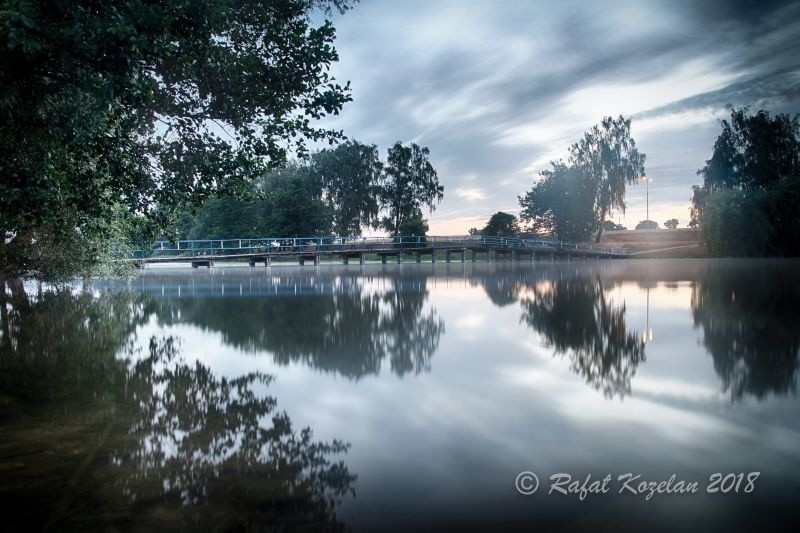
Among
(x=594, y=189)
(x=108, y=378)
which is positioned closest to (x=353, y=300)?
(x=108, y=378)

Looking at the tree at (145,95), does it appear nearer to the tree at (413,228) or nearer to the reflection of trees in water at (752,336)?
the reflection of trees in water at (752,336)

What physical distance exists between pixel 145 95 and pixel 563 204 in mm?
70630

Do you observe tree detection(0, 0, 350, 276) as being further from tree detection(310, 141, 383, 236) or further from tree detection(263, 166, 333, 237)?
tree detection(310, 141, 383, 236)

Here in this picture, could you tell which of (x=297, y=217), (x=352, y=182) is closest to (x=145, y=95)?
(x=297, y=217)

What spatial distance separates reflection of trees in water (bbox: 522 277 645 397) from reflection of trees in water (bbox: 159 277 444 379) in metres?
2.11

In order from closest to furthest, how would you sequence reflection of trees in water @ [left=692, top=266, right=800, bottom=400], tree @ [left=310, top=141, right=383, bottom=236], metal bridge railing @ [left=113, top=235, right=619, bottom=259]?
1. reflection of trees in water @ [left=692, top=266, right=800, bottom=400]
2. metal bridge railing @ [left=113, top=235, right=619, bottom=259]
3. tree @ [left=310, top=141, right=383, bottom=236]

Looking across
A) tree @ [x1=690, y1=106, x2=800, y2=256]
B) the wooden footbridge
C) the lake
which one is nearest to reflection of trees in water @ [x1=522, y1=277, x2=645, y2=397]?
the lake

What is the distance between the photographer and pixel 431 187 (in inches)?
3046

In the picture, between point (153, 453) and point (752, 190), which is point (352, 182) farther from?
point (153, 453)

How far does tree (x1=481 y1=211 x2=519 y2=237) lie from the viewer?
7769cm

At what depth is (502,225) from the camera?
7781 centimetres

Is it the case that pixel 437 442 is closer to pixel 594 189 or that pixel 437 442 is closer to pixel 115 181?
pixel 115 181

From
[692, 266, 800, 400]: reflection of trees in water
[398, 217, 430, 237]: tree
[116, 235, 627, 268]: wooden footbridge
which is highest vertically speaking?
[398, 217, 430, 237]: tree

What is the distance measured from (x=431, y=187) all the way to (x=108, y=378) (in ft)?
234
